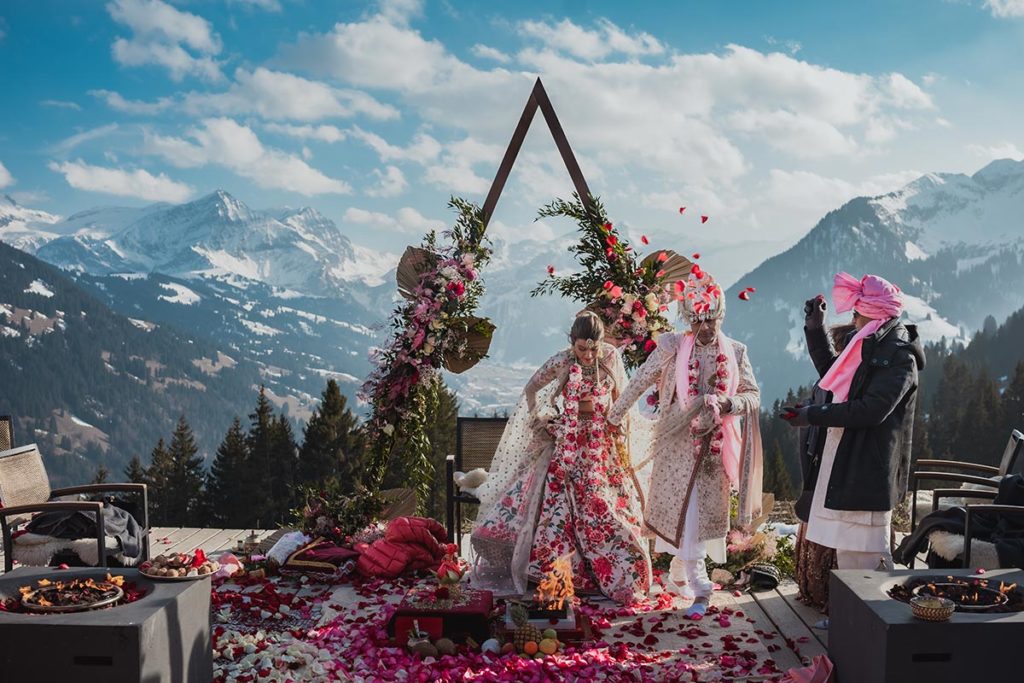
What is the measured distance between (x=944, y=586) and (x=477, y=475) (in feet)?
13.3

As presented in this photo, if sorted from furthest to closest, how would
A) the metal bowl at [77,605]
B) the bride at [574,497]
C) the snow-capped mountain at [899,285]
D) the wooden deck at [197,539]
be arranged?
the snow-capped mountain at [899,285]
the wooden deck at [197,539]
the bride at [574,497]
the metal bowl at [77,605]

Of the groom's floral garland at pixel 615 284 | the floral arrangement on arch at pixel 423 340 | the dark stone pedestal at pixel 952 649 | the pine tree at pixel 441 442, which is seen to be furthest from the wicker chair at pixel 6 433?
the pine tree at pixel 441 442

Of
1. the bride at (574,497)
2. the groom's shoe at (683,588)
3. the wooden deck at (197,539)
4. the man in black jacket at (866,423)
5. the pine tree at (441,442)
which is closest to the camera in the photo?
the man in black jacket at (866,423)

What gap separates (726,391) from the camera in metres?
6.69

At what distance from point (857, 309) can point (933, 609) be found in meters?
2.14

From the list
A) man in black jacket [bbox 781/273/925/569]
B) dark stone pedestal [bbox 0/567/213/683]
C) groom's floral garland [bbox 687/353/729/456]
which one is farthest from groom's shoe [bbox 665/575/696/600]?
dark stone pedestal [bbox 0/567/213/683]

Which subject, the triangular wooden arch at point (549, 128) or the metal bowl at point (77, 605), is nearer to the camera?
the metal bowl at point (77, 605)

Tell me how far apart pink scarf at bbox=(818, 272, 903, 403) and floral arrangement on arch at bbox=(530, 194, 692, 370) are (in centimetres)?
218

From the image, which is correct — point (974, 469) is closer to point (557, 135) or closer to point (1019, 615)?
point (1019, 615)

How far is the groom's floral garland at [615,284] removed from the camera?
8094mm

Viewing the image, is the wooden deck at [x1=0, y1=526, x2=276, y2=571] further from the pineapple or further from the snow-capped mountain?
the snow-capped mountain

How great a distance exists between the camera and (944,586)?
478 cm

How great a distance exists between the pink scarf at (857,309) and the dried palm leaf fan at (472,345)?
127 inches

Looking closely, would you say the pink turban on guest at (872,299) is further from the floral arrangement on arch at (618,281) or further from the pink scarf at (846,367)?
the floral arrangement on arch at (618,281)
